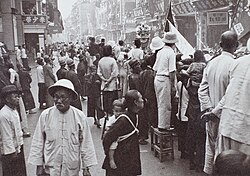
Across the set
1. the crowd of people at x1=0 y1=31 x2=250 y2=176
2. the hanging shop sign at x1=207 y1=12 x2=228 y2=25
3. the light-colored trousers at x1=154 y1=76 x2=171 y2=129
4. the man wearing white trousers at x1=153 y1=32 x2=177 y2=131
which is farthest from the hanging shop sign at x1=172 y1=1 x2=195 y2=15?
the light-colored trousers at x1=154 y1=76 x2=171 y2=129

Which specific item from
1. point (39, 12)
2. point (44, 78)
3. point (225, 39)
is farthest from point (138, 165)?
point (39, 12)

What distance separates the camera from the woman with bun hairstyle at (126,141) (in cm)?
394

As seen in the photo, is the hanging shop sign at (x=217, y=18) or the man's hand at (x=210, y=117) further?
the hanging shop sign at (x=217, y=18)

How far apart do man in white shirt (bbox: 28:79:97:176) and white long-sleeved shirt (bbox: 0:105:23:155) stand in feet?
3.10

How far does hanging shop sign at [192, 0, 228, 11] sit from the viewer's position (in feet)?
65.0

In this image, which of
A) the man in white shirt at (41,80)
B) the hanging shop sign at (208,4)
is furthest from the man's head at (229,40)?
the hanging shop sign at (208,4)

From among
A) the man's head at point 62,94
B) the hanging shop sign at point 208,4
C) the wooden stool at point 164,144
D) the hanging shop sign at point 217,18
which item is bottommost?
the wooden stool at point 164,144

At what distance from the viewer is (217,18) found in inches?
841

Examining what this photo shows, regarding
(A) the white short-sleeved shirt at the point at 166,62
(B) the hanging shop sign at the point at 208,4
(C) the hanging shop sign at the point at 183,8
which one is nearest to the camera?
(A) the white short-sleeved shirt at the point at 166,62

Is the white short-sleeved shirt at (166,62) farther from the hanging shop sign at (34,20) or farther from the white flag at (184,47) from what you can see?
the hanging shop sign at (34,20)

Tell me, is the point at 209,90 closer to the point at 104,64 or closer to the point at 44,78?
the point at 104,64

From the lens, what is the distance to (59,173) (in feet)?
12.3

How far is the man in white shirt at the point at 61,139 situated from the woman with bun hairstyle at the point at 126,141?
0.27m

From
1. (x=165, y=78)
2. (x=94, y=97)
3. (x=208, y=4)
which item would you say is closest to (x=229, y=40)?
(x=165, y=78)
